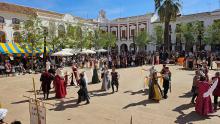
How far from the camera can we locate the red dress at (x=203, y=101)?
8.95 meters

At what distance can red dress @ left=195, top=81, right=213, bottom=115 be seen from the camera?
29.3 ft

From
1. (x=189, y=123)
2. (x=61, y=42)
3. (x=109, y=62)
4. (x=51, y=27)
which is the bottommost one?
(x=189, y=123)

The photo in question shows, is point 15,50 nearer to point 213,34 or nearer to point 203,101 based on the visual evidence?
point 203,101

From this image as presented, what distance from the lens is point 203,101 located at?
9.01 m

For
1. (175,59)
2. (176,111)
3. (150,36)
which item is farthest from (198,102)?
(150,36)

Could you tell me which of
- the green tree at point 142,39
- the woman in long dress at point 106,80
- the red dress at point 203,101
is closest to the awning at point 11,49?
the woman in long dress at point 106,80

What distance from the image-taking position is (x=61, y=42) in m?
34.9

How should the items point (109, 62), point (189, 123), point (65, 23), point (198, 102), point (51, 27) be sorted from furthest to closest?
point (65, 23), point (51, 27), point (109, 62), point (198, 102), point (189, 123)

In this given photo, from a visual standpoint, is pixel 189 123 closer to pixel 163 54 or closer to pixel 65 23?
pixel 163 54

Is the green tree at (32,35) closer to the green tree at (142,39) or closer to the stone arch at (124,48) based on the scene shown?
the green tree at (142,39)

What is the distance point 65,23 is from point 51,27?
467 centimetres

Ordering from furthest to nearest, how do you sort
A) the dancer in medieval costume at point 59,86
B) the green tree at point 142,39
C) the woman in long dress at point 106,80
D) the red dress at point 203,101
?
1. the green tree at point 142,39
2. the woman in long dress at point 106,80
3. the dancer in medieval costume at point 59,86
4. the red dress at point 203,101

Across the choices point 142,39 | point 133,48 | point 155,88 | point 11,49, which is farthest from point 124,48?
point 155,88

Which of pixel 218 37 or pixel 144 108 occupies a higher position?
pixel 218 37
